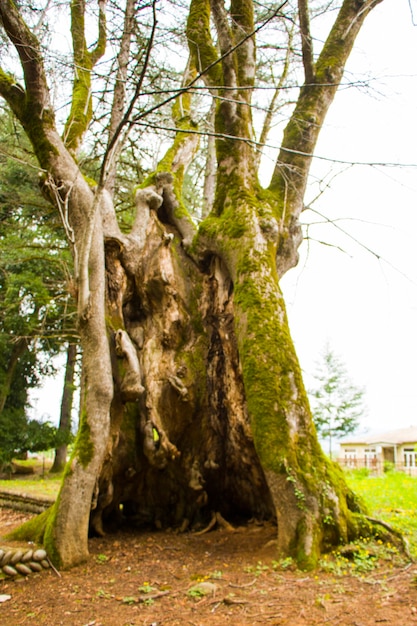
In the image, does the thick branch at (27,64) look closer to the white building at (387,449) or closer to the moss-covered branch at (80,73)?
the moss-covered branch at (80,73)

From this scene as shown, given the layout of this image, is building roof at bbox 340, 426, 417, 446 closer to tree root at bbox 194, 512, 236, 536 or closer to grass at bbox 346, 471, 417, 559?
grass at bbox 346, 471, 417, 559

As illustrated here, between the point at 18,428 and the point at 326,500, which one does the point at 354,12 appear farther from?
the point at 18,428

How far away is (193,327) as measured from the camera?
6105 mm

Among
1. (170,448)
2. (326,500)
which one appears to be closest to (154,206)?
(170,448)

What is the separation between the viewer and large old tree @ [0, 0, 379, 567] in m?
4.26

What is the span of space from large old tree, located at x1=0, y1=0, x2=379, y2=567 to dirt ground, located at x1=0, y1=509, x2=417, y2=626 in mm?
369

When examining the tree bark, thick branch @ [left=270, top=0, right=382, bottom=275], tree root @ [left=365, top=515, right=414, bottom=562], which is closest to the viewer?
tree root @ [left=365, top=515, right=414, bottom=562]

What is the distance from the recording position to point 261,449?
13.8ft

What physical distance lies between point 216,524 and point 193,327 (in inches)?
100

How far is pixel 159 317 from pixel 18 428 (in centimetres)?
937

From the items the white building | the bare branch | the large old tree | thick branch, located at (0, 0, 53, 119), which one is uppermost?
the bare branch

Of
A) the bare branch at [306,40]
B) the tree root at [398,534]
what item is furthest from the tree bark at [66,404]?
the tree root at [398,534]

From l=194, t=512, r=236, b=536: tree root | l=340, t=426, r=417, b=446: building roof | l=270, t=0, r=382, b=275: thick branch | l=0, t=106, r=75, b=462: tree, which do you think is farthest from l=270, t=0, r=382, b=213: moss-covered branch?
l=340, t=426, r=417, b=446: building roof

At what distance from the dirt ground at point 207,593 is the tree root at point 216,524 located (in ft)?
2.21
